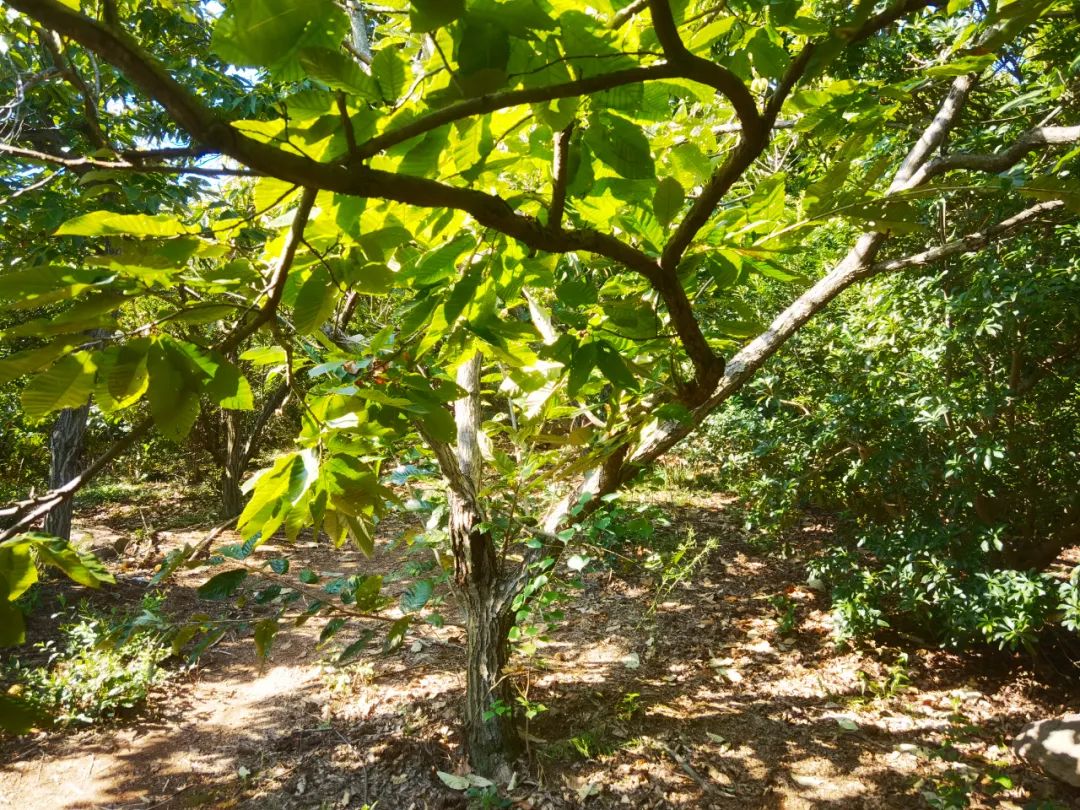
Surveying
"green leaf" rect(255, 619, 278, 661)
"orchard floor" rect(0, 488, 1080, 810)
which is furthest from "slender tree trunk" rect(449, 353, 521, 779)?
"green leaf" rect(255, 619, 278, 661)

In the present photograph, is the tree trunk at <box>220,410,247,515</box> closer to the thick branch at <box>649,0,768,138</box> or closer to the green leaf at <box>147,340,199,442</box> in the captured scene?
the green leaf at <box>147,340,199,442</box>

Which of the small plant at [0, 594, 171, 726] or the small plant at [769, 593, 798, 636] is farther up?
the small plant at [0, 594, 171, 726]

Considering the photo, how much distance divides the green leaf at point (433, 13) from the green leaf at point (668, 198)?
56cm

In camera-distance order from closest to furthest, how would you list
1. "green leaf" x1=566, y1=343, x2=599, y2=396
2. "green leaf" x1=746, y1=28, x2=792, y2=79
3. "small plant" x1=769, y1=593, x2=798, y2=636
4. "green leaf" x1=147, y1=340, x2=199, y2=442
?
"green leaf" x1=147, y1=340, x2=199, y2=442
"green leaf" x1=746, y1=28, x2=792, y2=79
"green leaf" x1=566, y1=343, x2=599, y2=396
"small plant" x1=769, y1=593, x2=798, y2=636

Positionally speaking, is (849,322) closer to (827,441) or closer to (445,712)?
(827,441)

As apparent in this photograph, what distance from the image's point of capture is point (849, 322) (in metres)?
3.98

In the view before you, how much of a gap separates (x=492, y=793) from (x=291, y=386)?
253 centimetres

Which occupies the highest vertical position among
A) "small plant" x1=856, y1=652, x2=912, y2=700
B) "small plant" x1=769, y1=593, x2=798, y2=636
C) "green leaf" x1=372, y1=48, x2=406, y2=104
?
"green leaf" x1=372, y1=48, x2=406, y2=104

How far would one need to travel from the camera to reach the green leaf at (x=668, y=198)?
3.16ft

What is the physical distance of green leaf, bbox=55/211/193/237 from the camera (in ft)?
2.20

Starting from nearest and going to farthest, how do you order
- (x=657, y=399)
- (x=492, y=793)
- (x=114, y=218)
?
(x=114, y=218), (x=657, y=399), (x=492, y=793)

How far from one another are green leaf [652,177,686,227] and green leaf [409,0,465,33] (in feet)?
1.82

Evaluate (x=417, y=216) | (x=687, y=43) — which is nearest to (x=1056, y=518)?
(x=687, y=43)

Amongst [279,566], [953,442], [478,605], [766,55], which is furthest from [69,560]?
[953,442]
